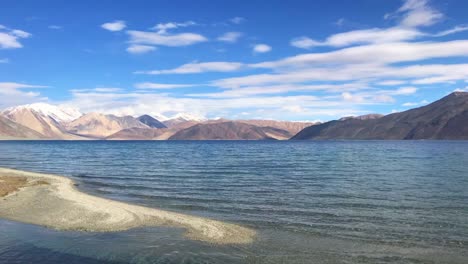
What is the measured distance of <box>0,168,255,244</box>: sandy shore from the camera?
74.5 ft

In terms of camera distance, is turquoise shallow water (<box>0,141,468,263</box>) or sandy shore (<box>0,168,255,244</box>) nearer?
turquoise shallow water (<box>0,141,468,263</box>)

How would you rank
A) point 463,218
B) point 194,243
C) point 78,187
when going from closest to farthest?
point 194,243, point 463,218, point 78,187

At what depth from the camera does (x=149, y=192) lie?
131ft

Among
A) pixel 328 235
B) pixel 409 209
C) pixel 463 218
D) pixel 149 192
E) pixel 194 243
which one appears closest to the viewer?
pixel 194 243

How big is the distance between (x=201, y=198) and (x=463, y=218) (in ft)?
65.4

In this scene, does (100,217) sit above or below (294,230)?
below

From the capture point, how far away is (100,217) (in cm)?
2652

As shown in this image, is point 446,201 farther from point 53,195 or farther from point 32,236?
point 53,195

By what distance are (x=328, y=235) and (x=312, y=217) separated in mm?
4547

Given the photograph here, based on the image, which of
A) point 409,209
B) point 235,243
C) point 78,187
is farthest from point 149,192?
point 409,209

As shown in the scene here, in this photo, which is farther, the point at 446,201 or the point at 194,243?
the point at 446,201

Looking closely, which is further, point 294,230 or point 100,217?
point 100,217

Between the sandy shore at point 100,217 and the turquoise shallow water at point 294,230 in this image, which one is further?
the sandy shore at point 100,217

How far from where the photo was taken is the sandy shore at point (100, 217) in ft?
74.5
